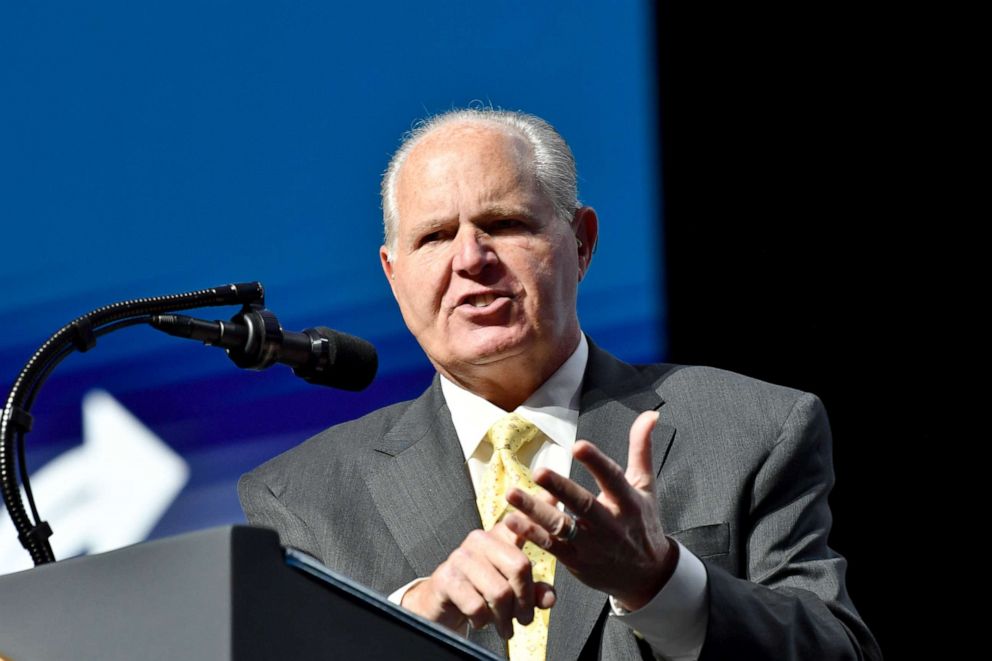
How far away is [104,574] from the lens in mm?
861

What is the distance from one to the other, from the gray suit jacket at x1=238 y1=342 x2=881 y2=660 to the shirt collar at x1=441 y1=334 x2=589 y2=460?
0.02 metres

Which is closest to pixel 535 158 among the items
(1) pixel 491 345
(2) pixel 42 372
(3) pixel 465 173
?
(3) pixel 465 173

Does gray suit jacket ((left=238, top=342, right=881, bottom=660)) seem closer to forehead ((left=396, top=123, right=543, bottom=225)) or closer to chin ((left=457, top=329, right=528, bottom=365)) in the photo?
chin ((left=457, top=329, right=528, bottom=365))

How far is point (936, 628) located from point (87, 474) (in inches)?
60.9

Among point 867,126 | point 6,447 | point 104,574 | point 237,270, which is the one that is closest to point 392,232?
point 237,270

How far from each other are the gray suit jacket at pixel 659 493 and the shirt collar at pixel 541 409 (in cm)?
2

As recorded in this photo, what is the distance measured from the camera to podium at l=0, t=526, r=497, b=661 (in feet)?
2.61

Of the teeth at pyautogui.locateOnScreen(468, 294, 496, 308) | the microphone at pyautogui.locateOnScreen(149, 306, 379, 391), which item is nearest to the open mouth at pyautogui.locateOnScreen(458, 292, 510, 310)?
the teeth at pyautogui.locateOnScreen(468, 294, 496, 308)

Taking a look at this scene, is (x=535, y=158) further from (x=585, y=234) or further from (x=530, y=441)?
(x=530, y=441)

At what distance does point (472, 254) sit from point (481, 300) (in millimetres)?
71

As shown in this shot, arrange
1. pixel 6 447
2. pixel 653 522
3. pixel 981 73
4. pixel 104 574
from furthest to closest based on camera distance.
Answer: pixel 981 73, pixel 653 522, pixel 6 447, pixel 104 574

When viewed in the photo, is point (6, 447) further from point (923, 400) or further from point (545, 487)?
point (923, 400)

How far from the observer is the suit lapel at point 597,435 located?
1.56m

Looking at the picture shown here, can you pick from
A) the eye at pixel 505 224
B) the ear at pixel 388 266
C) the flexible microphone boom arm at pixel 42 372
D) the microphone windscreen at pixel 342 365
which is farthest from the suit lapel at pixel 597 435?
the flexible microphone boom arm at pixel 42 372
